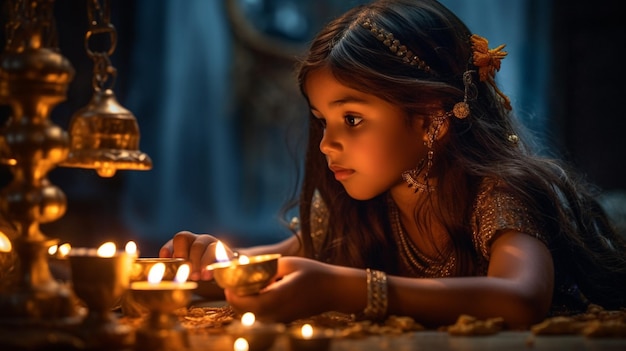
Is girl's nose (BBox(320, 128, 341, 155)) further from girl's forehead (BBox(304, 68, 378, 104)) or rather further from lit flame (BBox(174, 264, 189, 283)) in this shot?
lit flame (BBox(174, 264, 189, 283))

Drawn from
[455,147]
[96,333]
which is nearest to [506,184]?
[455,147]

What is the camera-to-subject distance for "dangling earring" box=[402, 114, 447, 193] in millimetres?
2406

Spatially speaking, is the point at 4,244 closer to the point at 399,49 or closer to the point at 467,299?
the point at 467,299

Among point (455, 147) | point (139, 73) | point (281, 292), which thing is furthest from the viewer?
point (139, 73)

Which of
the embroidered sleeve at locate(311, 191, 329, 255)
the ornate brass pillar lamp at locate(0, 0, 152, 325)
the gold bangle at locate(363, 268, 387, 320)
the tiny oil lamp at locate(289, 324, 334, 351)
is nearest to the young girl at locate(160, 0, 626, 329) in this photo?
the embroidered sleeve at locate(311, 191, 329, 255)

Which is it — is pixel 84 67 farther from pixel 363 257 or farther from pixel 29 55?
pixel 29 55

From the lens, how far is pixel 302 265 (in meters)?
1.69

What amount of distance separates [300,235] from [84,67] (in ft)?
7.39

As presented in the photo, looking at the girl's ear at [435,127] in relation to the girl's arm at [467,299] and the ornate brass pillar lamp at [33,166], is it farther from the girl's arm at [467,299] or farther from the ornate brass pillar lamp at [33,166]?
the ornate brass pillar lamp at [33,166]

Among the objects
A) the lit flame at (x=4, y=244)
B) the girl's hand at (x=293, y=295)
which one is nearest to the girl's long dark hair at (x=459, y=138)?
the girl's hand at (x=293, y=295)

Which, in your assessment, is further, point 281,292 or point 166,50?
point 166,50

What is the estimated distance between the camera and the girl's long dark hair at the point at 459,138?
2301 millimetres

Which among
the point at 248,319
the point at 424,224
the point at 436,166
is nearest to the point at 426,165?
the point at 436,166

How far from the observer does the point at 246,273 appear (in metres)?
1.57
